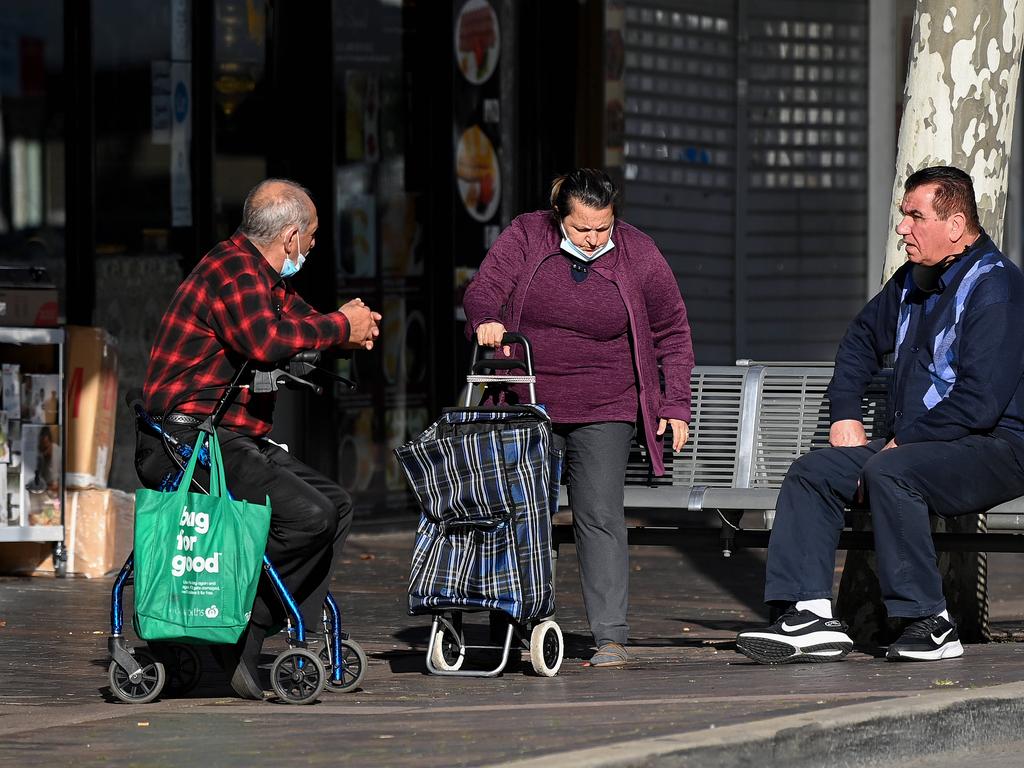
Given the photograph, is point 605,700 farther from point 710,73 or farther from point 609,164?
point 710,73

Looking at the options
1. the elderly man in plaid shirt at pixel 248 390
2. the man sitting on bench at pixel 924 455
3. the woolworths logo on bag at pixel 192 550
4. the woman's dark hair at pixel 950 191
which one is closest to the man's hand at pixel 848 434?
the man sitting on bench at pixel 924 455

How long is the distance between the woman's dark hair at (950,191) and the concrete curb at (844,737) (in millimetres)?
1692

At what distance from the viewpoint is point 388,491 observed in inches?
454

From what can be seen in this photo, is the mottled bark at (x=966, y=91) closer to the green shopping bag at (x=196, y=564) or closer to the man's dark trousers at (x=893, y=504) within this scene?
the man's dark trousers at (x=893, y=504)

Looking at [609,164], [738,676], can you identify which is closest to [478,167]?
[609,164]

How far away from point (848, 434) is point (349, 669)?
194 centimetres

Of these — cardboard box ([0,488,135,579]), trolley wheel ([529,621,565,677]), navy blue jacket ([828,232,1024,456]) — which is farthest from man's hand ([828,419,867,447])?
cardboard box ([0,488,135,579])

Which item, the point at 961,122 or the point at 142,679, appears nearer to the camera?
the point at 142,679

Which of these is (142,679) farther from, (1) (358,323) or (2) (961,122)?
(2) (961,122)

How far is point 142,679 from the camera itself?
593cm

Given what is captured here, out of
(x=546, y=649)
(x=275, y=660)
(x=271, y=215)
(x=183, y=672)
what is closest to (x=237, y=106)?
(x=271, y=215)

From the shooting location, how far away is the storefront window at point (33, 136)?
34.1ft

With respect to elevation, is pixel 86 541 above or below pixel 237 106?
below

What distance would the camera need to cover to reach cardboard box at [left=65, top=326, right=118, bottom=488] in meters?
9.19
